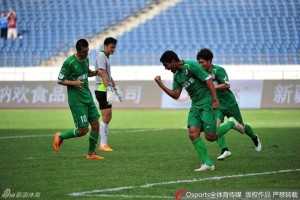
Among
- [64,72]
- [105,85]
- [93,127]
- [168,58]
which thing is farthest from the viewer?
[105,85]

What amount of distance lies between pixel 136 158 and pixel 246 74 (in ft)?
57.7

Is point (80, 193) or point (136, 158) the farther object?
point (136, 158)

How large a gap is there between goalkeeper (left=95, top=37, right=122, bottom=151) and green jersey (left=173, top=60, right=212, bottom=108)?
9.87 ft

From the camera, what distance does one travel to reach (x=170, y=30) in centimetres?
3488

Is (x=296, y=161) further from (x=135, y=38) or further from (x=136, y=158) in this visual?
(x=135, y=38)

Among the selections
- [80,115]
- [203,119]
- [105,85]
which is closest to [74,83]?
[80,115]

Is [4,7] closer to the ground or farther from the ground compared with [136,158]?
farther from the ground

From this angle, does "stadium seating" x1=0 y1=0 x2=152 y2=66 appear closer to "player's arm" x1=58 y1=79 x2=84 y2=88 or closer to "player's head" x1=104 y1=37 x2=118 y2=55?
"player's head" x1=104 y1=37 x2=118 y2=55

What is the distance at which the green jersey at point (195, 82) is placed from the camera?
1062 centimetres

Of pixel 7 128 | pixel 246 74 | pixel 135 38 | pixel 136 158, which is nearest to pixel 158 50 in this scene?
pixel 135 38

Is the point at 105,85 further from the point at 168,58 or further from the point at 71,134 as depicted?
the point at 168,58

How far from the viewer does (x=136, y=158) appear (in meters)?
12.5

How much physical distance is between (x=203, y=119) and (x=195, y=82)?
568mm

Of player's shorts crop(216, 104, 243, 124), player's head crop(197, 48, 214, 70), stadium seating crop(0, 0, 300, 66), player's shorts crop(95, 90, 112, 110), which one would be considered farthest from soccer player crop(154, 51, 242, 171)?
stadium seating crop(0, 0, 300, 66)
